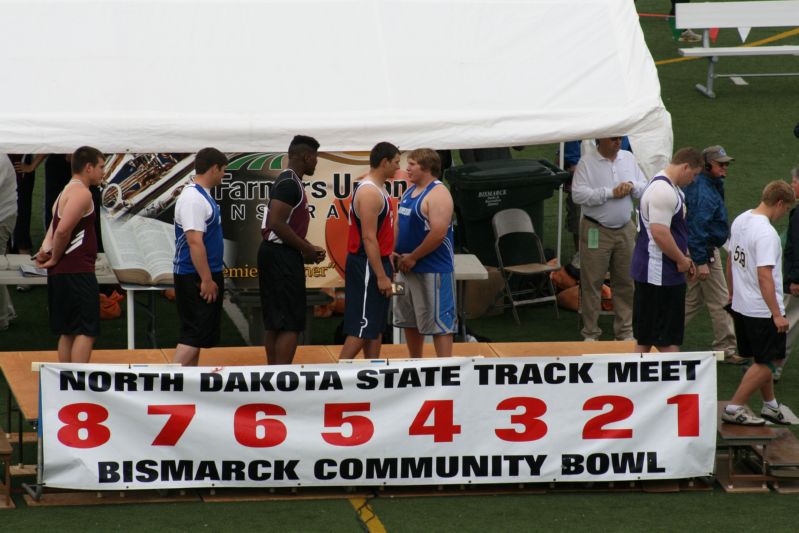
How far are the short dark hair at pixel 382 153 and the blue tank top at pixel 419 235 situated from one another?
39 cm

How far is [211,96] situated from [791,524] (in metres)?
4.82

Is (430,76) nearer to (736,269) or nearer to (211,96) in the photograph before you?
(211,96)

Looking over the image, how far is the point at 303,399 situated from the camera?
745 centimetres

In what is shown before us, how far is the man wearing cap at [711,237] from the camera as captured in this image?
10.2 metres

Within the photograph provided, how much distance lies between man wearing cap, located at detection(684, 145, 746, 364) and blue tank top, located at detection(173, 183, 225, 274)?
3.71m

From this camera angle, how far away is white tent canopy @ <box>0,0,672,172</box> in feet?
30.6

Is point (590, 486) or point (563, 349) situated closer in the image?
point (590, 486)

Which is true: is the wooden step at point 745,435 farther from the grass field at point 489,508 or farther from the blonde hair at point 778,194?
the blonde hair at point 778,194

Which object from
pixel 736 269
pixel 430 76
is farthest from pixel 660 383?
pixel 430 76

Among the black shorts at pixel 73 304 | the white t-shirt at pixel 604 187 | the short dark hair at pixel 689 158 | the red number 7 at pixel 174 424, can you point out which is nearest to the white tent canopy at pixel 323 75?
the short dark hair at pixel 689 158

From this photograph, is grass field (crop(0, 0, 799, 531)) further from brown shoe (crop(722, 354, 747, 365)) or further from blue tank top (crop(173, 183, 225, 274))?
blue tank top (crop(173, 183, 225, 274))

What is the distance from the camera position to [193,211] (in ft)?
27.1

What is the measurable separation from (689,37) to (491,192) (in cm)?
1061

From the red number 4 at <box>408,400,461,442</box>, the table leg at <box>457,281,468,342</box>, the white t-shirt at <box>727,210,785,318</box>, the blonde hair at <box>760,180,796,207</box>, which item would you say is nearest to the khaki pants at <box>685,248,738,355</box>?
the table leg at <box>457,281,468,342</box>
